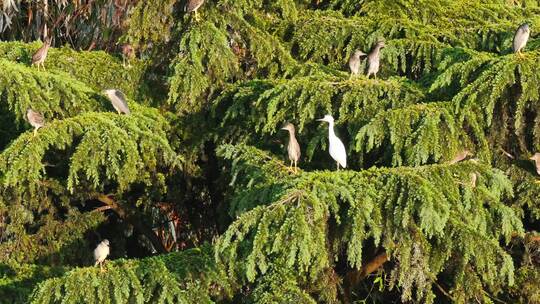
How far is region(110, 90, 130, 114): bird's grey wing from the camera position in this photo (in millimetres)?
5117

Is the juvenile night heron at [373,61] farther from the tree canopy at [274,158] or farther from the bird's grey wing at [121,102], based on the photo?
the bird's grey wing at [121,102]

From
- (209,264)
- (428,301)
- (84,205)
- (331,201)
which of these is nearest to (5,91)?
(84,205)

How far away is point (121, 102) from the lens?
516 centimetres

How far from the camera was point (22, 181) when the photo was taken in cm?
463

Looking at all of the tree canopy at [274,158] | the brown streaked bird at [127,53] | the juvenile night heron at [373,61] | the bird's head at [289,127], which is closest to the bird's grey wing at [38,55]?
the tree canopy at [274,158]

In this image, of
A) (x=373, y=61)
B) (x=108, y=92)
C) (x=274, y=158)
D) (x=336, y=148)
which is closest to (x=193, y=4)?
(x=108, y=92)

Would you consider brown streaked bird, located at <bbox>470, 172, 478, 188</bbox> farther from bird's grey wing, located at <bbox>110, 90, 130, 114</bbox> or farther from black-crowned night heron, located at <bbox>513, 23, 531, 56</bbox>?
bird's grey wing, located at <bbox>110, 90, 130, 114</bbox>

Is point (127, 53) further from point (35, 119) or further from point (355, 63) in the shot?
point (355, 63)

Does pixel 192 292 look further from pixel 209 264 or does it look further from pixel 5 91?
pixel 5 91

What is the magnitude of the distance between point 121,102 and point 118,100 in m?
0.03

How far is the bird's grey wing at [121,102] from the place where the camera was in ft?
16.8

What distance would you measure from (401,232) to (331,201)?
0.33 metres

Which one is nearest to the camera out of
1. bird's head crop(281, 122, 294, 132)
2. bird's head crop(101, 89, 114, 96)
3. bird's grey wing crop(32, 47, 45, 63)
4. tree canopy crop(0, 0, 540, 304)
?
tree canopy crop(0, 0, 540, 304)

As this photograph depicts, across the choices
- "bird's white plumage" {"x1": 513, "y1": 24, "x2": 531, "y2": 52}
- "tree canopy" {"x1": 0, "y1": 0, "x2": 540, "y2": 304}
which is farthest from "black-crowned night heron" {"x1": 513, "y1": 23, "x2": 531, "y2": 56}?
"tree canopy" {"x1": 0, "y1": 0, "x2": 540, "y2": 304}
